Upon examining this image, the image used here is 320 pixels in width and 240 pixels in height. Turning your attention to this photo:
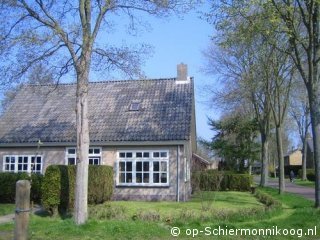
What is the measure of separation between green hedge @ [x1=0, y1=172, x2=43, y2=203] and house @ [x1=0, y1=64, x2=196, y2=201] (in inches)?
128

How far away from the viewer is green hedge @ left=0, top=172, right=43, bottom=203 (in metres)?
22.9

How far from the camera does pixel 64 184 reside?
18.2 meters

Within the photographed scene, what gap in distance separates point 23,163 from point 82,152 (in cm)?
1308

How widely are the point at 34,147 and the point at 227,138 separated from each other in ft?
86.8

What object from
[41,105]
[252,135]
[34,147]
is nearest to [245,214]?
[34,147]

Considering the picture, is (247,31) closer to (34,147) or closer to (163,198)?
(163,198)

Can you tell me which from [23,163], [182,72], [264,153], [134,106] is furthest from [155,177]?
[264,153]

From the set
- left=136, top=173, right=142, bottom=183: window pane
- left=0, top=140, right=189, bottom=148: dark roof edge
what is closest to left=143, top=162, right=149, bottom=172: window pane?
left=136, top=173, right=142, bottom=183: window pane

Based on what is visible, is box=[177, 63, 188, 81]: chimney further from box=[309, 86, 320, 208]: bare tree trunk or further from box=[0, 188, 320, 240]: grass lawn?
box=[0, 188, 320, 240]: grass lawn

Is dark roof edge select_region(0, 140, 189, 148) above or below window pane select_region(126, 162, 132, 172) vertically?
above

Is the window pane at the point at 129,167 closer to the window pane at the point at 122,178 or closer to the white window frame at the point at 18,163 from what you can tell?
the window pane at the point at 122,178

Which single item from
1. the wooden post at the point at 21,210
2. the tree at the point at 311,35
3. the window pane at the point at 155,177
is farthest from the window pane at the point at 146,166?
the wooden post at the point at 21,210

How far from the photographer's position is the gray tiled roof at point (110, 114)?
25656 mm

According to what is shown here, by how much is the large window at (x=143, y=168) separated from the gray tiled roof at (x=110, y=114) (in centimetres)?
101
